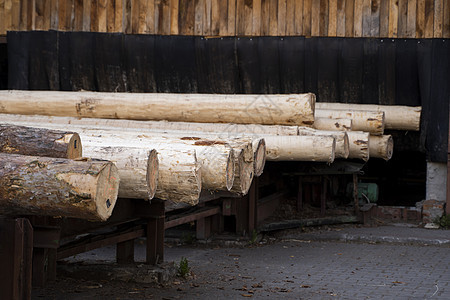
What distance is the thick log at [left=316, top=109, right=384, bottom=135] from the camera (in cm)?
Answer: 1057

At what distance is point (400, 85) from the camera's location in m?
11.9

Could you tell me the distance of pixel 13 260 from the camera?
14.0ft

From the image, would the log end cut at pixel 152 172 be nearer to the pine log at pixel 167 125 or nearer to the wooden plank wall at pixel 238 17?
the pine log at pixel 167 125

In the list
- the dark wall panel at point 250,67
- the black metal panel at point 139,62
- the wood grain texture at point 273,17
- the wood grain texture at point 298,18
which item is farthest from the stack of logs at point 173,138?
the black metal panel at point 139,62

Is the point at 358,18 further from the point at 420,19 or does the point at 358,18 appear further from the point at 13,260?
the point at 13,260

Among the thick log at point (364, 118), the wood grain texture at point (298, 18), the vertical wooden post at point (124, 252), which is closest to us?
the vertical wooden post at point (124, 252)

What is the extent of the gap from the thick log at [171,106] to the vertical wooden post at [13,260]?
561 centimetres

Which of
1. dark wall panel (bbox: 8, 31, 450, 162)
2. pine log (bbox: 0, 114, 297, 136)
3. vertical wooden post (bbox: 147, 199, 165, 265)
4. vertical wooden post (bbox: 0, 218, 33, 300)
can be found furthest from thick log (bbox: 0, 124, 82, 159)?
dark wall panel (bbox: 8, 31, 450, 162)

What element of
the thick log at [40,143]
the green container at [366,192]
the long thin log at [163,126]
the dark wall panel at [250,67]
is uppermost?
the dark wall panel at [250,67]

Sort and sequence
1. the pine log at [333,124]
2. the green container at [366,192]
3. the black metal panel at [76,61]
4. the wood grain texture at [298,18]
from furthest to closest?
the black metal panel at [76,61]
the green container at [366,192]
the wood grain texture at [298,18]
the pine log at [333,124]

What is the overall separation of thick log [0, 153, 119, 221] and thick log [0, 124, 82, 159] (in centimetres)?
29

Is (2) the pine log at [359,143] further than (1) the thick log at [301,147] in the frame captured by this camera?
Yes

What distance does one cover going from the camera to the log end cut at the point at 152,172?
16.3 ft

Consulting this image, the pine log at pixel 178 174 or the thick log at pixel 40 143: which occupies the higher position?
the thick log at pixel 40 143
